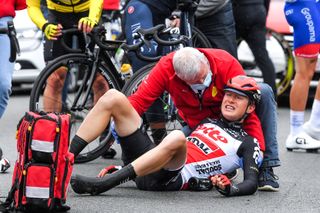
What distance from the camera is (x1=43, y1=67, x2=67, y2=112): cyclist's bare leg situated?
8.02 meters

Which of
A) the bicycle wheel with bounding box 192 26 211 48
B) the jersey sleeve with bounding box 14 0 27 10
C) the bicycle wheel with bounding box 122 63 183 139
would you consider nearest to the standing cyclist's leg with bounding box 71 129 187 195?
the bicycle wheel with bounding box 122 63 183 139

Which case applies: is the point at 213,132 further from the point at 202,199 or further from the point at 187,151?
the point at 202,199

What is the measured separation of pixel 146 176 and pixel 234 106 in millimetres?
750

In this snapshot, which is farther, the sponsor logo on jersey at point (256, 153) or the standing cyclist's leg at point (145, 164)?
the sponsor logo on jersey at point (256, 153)

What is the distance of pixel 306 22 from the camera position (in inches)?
344

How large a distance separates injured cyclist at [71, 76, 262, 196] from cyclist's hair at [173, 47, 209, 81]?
0.29m

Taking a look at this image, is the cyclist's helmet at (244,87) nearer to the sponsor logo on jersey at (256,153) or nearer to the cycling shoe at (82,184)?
the sponsor logo on jersey at (256,153)

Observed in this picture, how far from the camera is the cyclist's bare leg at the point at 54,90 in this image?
26.3ft

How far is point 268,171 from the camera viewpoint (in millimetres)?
7016

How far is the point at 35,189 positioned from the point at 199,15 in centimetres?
359

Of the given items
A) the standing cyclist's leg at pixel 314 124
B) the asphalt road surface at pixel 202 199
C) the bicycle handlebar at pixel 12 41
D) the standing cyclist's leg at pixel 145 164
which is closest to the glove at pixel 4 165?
the asphalt road surface at pixel 202 199

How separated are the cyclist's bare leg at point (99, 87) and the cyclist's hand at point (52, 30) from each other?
452 millimetres

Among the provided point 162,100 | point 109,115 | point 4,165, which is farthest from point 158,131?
point 109,115

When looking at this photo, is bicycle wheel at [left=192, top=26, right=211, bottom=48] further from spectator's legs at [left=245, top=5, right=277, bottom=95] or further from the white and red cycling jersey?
the white and red cycling jersey
